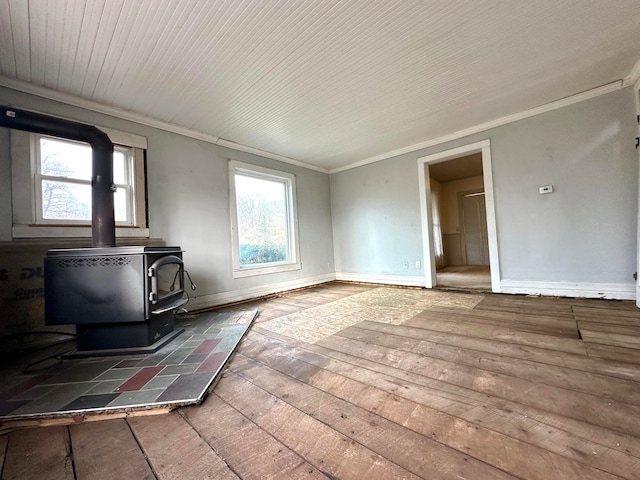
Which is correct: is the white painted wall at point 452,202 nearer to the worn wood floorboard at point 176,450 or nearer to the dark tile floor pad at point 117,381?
the dark tile floor pad at point 117,381

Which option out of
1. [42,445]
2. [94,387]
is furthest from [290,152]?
[42,445]

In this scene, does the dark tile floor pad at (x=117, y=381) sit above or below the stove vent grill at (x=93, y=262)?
below

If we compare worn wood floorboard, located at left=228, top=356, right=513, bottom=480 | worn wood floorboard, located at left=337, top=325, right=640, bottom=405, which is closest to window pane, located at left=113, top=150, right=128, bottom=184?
worn wood floorboard, located at left=228, top=356, right=513, bottom=480

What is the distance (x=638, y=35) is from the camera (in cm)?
211

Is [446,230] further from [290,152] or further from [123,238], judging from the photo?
[123,238]

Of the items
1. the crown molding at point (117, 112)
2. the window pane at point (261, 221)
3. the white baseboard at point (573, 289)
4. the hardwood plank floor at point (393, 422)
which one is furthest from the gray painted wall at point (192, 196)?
the white baseboard at point (573, 289)

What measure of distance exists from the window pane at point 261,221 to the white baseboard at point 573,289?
11.6ft

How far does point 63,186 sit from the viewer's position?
256 centimetres

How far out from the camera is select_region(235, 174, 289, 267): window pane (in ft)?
13.4

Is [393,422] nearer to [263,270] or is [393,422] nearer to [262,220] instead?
[263,270]

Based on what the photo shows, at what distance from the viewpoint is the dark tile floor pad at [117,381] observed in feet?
4.29

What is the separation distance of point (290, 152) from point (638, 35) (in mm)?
3941

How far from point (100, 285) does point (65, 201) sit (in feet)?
4.35

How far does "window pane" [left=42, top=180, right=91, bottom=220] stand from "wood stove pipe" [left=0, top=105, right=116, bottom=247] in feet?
2.33
